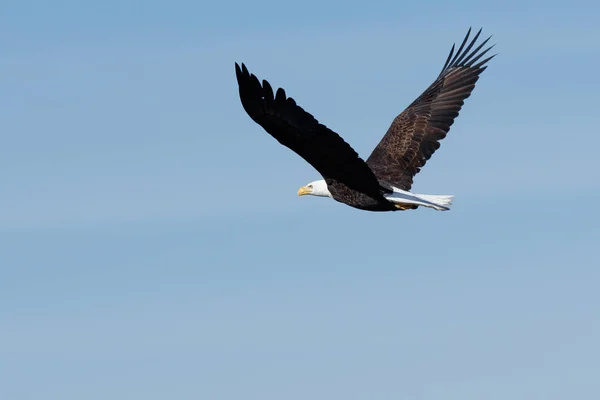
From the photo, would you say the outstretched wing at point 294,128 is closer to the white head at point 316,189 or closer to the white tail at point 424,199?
the white tail at point 424,199

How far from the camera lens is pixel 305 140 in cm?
2094

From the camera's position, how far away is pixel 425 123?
26406mm

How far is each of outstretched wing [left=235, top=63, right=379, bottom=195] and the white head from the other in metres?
1.66

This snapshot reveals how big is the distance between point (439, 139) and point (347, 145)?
5.78 metres

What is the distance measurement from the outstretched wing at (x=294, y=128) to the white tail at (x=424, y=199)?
908 mm

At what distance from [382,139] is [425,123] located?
0.88 m

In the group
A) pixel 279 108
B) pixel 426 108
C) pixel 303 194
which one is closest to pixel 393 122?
pixel 426 108

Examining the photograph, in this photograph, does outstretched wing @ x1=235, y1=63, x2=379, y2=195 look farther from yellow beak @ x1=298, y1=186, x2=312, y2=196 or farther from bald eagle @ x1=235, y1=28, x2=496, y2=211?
yellow beak @ x1=298, y1=186, x2=312, y2=196

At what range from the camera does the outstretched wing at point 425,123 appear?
25.4m

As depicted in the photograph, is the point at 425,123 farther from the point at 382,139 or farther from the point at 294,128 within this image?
the point at 294,128

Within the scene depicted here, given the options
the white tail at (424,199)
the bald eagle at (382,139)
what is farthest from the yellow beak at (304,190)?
the white tail at (424,199)

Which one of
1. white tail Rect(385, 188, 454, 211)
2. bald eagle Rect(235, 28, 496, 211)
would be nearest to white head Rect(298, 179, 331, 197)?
bald eagle Rect(235, 28, 496, 211)

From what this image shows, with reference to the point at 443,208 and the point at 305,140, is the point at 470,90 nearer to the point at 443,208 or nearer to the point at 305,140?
the point at 443,208

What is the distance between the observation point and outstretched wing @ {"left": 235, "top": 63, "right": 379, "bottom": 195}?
1988 cm
